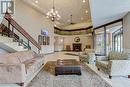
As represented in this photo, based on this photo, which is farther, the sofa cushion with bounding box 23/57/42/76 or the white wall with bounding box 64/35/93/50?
the white wall with bounding box 64/35/93/50

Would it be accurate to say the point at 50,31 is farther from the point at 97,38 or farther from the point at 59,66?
the point at 59,66

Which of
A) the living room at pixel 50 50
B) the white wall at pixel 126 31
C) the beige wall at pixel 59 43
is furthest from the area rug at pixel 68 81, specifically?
the beige wall at pixel 59 43

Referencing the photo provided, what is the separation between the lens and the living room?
466 centimetres

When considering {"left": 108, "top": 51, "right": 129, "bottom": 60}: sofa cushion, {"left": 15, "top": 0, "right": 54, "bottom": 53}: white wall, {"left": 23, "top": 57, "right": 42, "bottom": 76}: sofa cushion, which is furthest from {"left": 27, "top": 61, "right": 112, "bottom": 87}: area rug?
{"left": 15, "top": 0, "right": 54, "bottom": 53}: white wall

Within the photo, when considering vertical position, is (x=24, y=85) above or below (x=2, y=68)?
below

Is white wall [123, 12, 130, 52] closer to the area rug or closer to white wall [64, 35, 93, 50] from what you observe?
the area rug

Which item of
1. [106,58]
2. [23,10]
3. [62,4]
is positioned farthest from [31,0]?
[106,58]

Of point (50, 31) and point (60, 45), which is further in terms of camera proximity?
point (60, 45)

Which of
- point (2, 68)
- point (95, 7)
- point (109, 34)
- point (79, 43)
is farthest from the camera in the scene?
point (79, 43)

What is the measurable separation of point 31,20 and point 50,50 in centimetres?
597

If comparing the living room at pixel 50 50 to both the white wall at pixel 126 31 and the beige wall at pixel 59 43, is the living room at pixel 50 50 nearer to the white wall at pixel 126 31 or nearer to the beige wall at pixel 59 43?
the white wall at pixel 126 31

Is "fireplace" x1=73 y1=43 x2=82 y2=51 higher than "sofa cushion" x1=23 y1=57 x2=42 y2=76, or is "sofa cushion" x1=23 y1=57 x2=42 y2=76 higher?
"fireplace" x1=73 y1=43 x2=82 y2=51

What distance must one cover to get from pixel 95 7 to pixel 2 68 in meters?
5.06

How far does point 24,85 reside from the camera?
4258 mm
